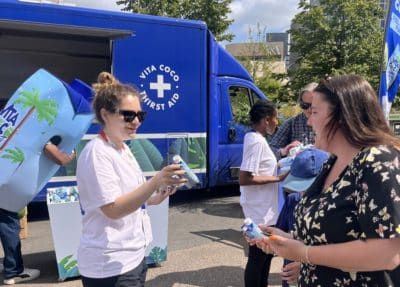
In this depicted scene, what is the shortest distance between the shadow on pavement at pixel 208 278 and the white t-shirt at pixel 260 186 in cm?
121

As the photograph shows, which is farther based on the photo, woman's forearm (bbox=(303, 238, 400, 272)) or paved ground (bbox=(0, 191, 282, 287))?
paved ground (bbox=(0, 191, 282, 287))

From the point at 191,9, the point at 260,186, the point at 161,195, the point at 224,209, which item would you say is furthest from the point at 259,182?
the point at 191,9

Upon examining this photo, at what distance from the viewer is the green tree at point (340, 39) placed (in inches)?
535

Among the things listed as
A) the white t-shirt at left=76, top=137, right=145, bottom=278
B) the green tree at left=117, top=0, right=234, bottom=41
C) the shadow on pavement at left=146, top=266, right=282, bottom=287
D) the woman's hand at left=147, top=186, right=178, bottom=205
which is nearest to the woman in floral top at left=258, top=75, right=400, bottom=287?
the white t-shirt at left=76, top=137, right=145, bottom=278

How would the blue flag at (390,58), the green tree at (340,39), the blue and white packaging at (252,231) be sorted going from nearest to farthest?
the blue and white packaging at (252,231), the blue flag at (390,58), the green tree at (340,39)

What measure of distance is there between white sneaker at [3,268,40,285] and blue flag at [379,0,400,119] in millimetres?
4266

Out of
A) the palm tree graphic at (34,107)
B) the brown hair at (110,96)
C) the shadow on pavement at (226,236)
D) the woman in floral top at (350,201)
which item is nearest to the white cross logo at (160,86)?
the shadow on pavement at (226,236)

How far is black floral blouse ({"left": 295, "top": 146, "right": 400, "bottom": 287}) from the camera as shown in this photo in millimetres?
1467

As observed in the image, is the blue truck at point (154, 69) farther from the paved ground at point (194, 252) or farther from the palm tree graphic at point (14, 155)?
the palm tree graphic at point (14, 155)

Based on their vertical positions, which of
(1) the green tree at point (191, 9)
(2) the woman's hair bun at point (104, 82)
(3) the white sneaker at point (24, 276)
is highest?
(1) the green tree at point (191, 9)

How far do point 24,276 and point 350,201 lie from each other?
12.8 feet

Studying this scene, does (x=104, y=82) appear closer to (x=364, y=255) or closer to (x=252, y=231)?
(x=252, y=231)

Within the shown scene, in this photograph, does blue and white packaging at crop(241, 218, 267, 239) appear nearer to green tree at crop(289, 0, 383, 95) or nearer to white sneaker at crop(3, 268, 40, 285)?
white sneaker at crop(3, 268, 40, 285)

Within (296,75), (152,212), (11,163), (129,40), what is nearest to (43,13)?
(129,40)
